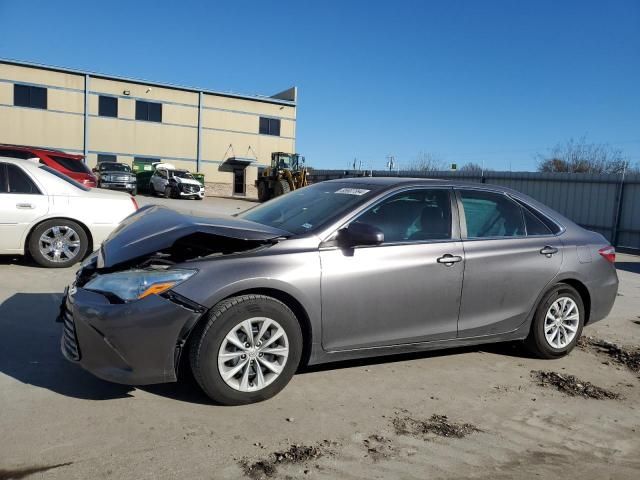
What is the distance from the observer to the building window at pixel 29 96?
36656mm

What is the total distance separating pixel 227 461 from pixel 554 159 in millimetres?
36759

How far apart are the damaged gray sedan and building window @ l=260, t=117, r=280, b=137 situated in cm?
4116

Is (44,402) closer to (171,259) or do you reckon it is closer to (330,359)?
(171,259)

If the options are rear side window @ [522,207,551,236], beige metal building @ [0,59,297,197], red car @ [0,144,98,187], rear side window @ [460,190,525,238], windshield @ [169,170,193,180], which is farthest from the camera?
beige metal building @ [0,59,297,197]

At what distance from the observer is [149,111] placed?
4100 cm

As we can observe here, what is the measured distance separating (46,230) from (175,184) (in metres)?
24.6

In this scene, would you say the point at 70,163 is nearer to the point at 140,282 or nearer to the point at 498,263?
the point at 140,282

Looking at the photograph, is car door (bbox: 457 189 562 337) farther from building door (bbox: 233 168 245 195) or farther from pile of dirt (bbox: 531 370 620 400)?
building door (bbox: 233 168 245 195)

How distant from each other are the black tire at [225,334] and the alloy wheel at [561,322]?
251 cm

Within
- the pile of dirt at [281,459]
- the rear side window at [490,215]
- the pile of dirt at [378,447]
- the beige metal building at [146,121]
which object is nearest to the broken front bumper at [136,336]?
the pile of dirt at [281,459]

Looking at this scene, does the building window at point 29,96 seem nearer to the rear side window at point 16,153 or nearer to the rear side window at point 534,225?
the rear side window at point 16,153

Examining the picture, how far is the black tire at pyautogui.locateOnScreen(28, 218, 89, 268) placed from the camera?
310 inches

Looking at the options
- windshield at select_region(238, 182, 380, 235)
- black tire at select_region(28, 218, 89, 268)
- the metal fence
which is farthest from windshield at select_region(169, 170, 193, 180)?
windshield at select_region(238, 182, 380, 235)

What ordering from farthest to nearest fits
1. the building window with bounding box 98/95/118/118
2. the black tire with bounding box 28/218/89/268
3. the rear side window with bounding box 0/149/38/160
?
the building window with bounding box 98/95/118/118 < the rear side window with bounding box 0/149/38/160 < the black tire with bounding box 28/218/89/268
